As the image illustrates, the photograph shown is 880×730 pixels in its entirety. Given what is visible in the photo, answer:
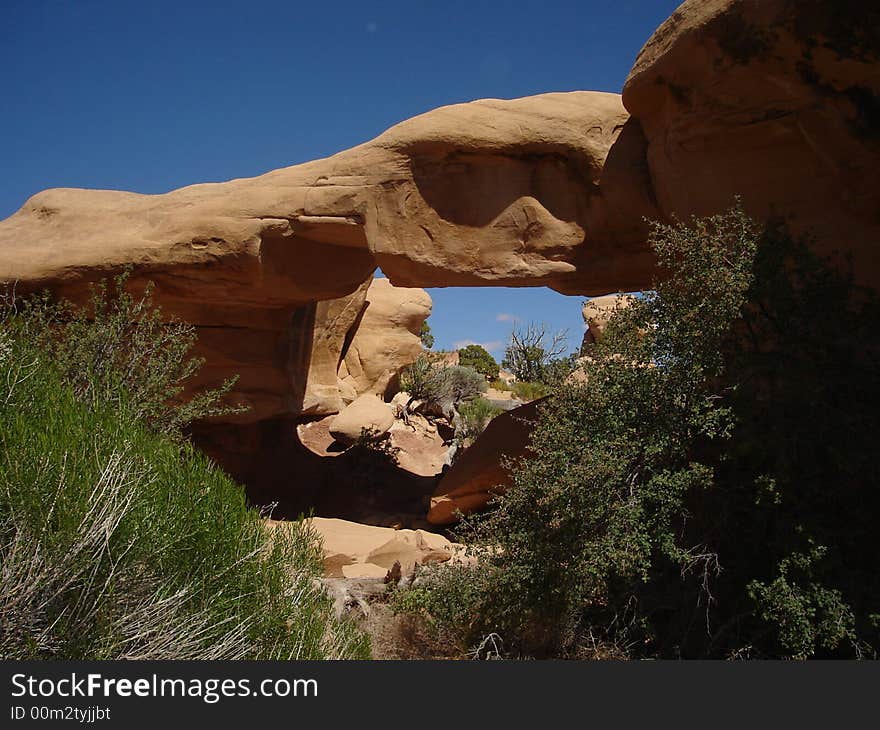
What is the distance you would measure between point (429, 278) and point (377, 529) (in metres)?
4.28

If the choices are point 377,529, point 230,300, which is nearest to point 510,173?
point 230,300

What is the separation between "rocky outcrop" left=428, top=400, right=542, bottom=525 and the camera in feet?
34.0

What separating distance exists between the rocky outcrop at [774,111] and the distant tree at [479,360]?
23997 millimetres

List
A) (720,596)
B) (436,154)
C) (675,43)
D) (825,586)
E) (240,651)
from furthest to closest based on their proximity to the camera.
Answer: (436,154), (675,43), (720,596), (825,586), (240,651)

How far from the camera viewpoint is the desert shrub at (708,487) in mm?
4824

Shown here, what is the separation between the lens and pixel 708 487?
5281 mm

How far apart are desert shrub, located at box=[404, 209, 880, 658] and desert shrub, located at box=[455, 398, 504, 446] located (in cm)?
1272

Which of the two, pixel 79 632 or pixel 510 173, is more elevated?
pixel 510 173

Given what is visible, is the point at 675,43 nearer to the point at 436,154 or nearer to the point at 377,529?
the point at 436,154

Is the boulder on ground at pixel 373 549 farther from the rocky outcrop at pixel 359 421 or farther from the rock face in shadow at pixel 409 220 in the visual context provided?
the rocky outcrop at pixel 359 421

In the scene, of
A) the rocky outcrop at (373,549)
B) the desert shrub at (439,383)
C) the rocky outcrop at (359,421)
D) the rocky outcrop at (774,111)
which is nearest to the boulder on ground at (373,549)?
the rocky outcrop at (373,549)

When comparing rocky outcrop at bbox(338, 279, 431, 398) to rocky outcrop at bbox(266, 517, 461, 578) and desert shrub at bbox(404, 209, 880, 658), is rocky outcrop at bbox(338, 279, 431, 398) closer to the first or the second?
rocky outcrop at bbox(266, 517, 461, 578)

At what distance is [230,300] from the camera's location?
11.0m

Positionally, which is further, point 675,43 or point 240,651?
point 675,43
